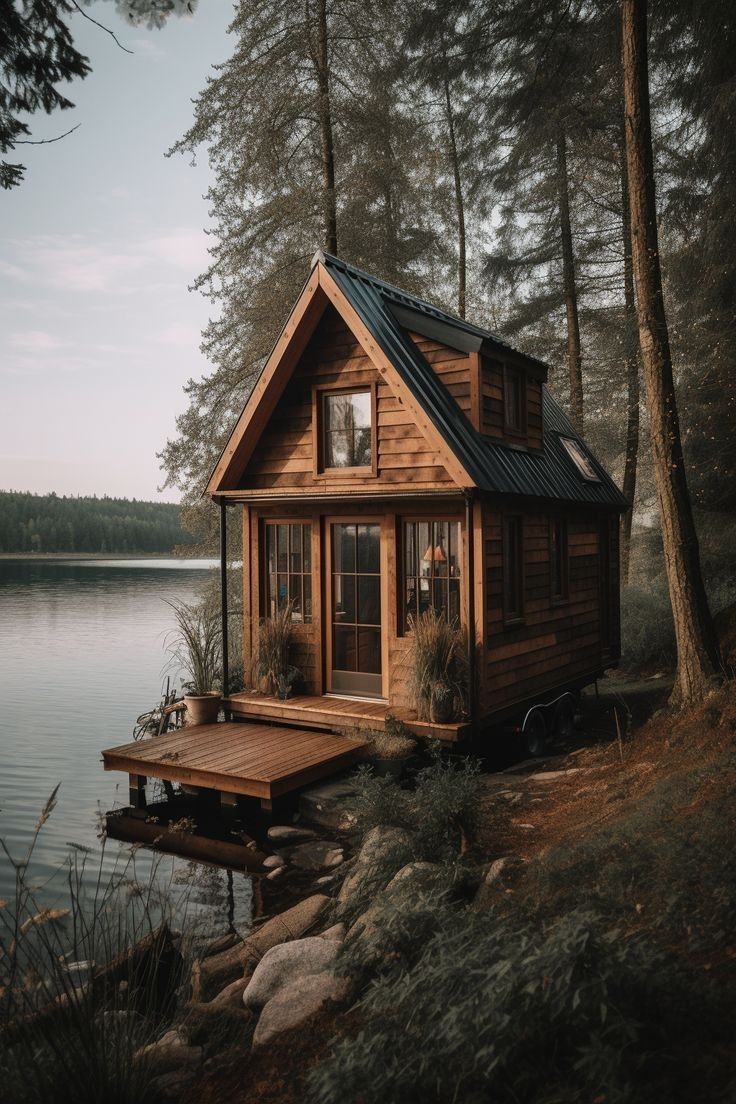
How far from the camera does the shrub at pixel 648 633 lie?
49.3 feet

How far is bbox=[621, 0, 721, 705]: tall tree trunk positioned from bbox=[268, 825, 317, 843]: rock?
4.38 meters

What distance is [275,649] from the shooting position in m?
10.5

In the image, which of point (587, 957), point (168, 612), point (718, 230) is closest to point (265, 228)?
point (718, 230)

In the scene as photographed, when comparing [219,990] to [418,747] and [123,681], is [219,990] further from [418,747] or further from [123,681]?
[123,681]

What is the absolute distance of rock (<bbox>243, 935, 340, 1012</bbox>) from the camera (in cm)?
454

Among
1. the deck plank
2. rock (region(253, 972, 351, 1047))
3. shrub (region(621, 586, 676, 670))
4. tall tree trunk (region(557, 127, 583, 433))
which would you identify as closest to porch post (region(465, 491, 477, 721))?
the deck plank

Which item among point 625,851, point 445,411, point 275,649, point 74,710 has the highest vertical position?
point 445,411

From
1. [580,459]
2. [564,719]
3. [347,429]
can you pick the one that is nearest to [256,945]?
[347,429]

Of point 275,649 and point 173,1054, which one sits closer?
point 173,1054

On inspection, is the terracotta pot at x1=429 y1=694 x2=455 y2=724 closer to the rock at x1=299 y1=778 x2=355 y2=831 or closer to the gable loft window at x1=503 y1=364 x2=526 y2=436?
the rock at x1=299 y1=778 x2=355 y2=831

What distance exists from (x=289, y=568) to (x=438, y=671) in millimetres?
2979

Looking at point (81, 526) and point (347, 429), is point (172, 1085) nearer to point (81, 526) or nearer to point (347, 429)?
point (347, 429)

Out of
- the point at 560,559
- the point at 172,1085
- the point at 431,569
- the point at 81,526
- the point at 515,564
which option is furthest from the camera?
the point at 81,526

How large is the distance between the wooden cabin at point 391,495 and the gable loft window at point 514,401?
0.03 m
